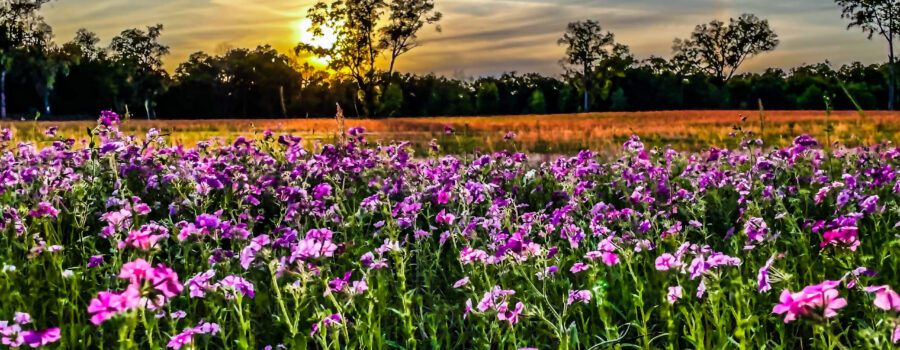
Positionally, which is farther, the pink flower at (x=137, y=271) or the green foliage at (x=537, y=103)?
the green foliage at (x=537, y=103)

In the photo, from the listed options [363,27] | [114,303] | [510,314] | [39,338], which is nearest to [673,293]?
[510,314]

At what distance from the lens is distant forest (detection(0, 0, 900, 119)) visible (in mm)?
81312

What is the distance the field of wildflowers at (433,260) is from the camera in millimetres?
2857

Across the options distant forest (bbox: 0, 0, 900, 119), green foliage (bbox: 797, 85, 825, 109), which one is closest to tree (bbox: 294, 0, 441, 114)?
distant forest (bbox: 0, 0, 900, 119)

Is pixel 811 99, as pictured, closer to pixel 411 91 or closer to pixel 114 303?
pixel 411 91

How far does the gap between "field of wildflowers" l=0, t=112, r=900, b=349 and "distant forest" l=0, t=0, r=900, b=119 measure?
6942cm

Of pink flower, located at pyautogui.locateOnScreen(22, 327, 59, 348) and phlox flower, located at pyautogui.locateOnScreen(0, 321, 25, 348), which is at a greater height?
pink flower, located at pyautogui.locateOnScreen(22, 327, 59, 348)

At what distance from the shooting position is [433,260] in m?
4.99

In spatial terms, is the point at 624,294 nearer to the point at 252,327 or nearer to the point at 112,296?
the point at 252,327

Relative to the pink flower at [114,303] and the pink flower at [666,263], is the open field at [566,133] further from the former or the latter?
the pink flower at [114,303]

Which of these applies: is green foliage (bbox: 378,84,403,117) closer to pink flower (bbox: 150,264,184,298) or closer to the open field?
the open field

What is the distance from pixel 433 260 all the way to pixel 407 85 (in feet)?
283

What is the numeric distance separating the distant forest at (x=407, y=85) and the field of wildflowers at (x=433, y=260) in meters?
69.4

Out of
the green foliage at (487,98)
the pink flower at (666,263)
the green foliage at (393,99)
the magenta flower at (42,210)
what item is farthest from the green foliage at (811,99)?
the pink flower at (666,263)
